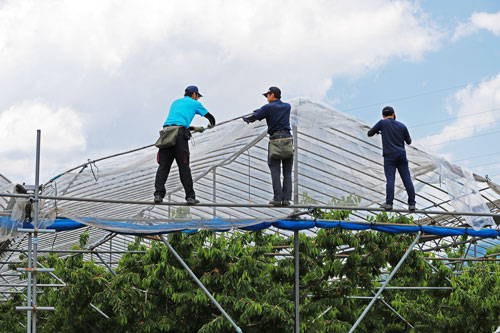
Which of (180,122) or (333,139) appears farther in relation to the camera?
(333,139)

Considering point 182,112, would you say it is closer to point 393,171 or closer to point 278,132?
point 278,132

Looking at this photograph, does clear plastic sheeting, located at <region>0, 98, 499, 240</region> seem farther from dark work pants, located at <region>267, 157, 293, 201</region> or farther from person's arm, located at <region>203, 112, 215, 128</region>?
person's arm, located at <region>203, 112, 215, 128</region>

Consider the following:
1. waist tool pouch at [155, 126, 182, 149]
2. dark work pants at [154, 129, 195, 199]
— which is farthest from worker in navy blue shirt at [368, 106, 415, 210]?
waist tool pouch at [155, 126, 182, 149]

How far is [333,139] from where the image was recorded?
11.6 meters

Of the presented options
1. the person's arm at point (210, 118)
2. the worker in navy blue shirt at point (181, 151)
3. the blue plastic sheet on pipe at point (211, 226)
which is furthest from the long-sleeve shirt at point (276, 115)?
the blue plastic sheet on pipe at point (211, 226)

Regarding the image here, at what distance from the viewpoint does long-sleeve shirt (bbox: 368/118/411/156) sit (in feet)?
33.3

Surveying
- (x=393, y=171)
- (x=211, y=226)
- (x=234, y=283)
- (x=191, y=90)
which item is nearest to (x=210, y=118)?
(x=191, y=90)

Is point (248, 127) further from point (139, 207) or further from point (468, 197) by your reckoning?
point (139, 207)

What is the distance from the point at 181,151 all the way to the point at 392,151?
338 cm

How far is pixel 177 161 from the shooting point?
8.94 m

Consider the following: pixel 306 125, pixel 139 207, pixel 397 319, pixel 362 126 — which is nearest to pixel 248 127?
pixel 306 125

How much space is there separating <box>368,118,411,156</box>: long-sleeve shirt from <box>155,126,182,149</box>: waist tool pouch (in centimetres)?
316

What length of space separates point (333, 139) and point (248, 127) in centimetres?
153

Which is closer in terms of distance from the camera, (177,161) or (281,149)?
(177,161)
